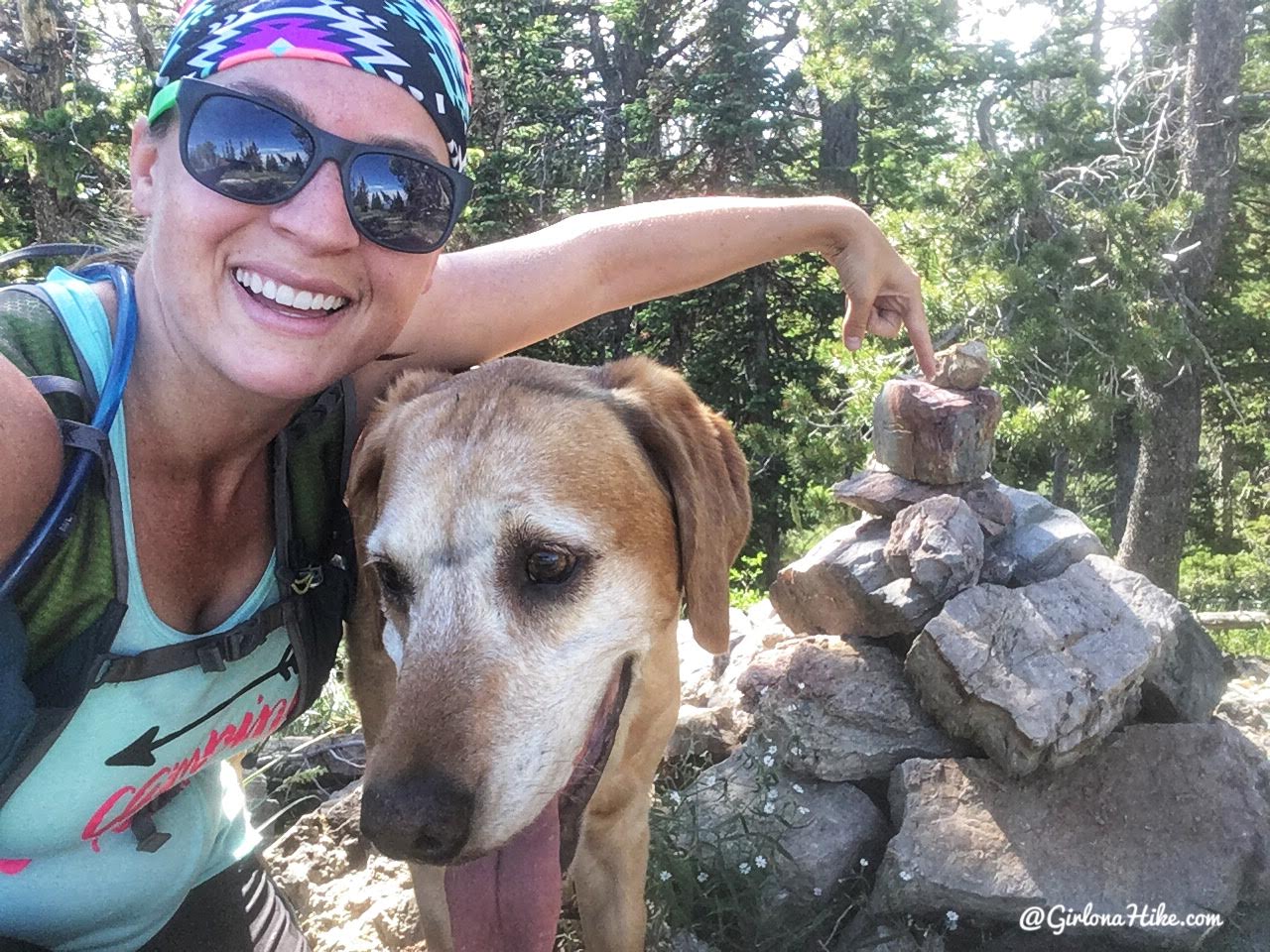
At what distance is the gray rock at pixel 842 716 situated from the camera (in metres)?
3.58

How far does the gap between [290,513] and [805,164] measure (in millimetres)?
11987

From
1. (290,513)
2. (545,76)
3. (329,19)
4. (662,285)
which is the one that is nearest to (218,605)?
(290,513)

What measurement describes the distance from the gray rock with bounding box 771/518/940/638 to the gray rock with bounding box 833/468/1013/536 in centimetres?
12

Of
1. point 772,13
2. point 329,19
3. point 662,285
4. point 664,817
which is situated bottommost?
point 664,817

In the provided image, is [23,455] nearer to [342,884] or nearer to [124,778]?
[124,778]

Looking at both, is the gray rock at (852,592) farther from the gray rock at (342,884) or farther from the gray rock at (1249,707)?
the gray rock at (342,884)

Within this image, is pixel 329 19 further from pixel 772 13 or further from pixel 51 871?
pixel 772 13

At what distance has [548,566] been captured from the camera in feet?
6.33

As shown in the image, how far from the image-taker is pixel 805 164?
1277 cm

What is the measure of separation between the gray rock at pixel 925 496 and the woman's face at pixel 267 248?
3.11m

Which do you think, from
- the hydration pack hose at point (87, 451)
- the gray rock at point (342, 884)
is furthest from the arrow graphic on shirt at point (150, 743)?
the gray rock at point (342, 884)

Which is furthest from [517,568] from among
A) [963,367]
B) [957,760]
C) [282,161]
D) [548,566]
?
[963,367]

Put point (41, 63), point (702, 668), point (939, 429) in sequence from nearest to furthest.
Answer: point (939, 429) → point (702, 668) → point (41, 63)

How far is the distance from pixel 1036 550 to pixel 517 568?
3154 mm
